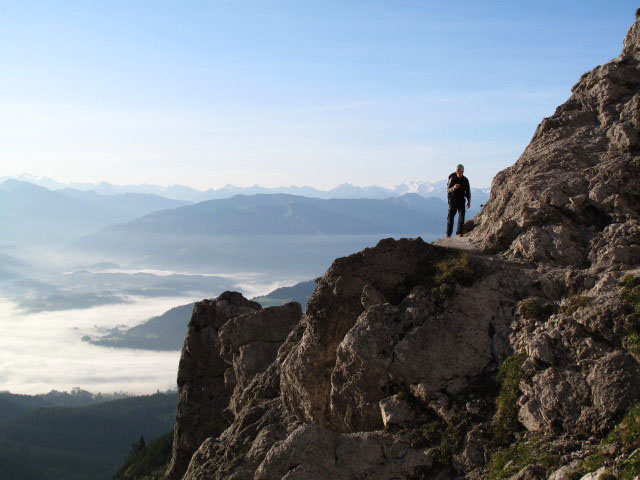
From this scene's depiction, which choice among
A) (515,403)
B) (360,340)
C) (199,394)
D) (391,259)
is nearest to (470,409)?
(515,403)

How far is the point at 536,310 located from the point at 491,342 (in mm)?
1822

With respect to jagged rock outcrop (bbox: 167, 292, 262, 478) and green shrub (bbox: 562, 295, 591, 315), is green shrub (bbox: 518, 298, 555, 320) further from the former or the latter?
jagged rock outcrop (bbox: 167, 292, 262, 478)

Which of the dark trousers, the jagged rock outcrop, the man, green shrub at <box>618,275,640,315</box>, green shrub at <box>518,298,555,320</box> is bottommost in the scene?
the jagged rock outcrop

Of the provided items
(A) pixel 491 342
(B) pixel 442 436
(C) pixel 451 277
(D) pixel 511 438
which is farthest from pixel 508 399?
(C) pixel 451 277

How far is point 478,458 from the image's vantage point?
57.5 feet

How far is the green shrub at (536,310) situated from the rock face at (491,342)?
0.07 metres

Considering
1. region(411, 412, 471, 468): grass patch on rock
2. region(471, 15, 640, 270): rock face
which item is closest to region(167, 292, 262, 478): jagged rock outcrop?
region(471, 15, 640, 270): rock face

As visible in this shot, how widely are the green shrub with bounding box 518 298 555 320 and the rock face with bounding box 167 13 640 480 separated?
0.23ft

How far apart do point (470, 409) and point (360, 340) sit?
4.64 metres

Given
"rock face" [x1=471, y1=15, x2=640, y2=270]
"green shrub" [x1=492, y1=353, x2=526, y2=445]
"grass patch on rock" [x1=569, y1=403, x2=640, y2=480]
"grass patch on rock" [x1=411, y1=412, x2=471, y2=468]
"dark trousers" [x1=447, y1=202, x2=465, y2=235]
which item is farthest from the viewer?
"dark trousers" [x1=447, y1=202, x2=465, y2=235]

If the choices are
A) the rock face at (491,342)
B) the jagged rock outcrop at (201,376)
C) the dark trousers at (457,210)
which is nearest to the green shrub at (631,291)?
the rock face at (491,342)

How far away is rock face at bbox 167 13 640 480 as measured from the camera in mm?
17297

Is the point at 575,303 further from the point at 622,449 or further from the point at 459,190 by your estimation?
the point at 459,190

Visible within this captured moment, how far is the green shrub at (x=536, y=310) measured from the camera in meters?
19.8
